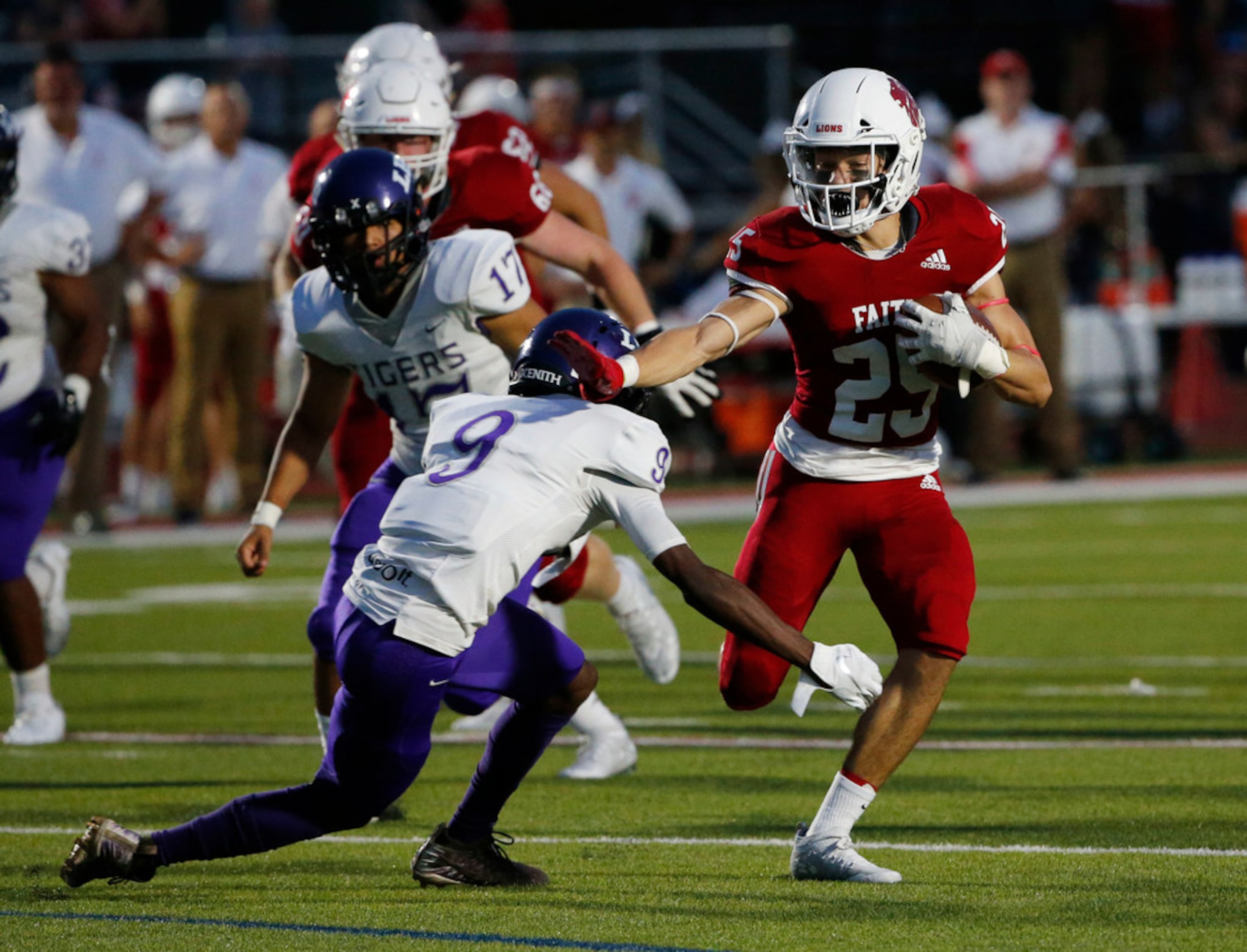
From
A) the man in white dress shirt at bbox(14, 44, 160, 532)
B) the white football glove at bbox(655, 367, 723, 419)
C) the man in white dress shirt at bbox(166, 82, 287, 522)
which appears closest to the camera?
the white football glove at bbox(655, 367, 723, 419)

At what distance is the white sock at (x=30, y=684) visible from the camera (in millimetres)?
6488

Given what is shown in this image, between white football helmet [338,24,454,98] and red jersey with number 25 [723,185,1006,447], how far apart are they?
174 cm

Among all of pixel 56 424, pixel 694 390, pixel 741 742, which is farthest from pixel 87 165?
pixel 694 390

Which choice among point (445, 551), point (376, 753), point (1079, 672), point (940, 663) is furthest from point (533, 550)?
point (1079, 672)

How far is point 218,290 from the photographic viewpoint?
12234 mm

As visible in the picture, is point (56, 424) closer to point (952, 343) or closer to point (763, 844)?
point (763, 844)

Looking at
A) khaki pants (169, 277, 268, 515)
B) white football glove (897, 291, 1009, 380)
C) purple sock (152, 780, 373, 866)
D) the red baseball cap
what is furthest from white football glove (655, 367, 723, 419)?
the red baseball cap

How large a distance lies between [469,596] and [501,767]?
1.49 ft

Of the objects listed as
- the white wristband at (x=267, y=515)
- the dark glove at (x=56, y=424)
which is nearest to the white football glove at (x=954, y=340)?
the white wristband at (x=267, y=515)

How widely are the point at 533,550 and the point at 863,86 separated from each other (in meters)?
1.34

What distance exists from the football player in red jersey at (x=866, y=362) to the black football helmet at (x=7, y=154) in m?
2.52

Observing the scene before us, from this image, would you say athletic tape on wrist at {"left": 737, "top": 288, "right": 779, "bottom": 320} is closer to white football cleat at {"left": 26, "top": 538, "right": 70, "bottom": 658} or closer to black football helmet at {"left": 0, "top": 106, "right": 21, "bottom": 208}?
black football helmet at {"left": 0, "top": 106, "right": 21, "bottom": 208}

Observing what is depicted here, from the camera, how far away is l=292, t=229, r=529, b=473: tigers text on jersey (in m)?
5.04

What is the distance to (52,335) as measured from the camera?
11.6 m
